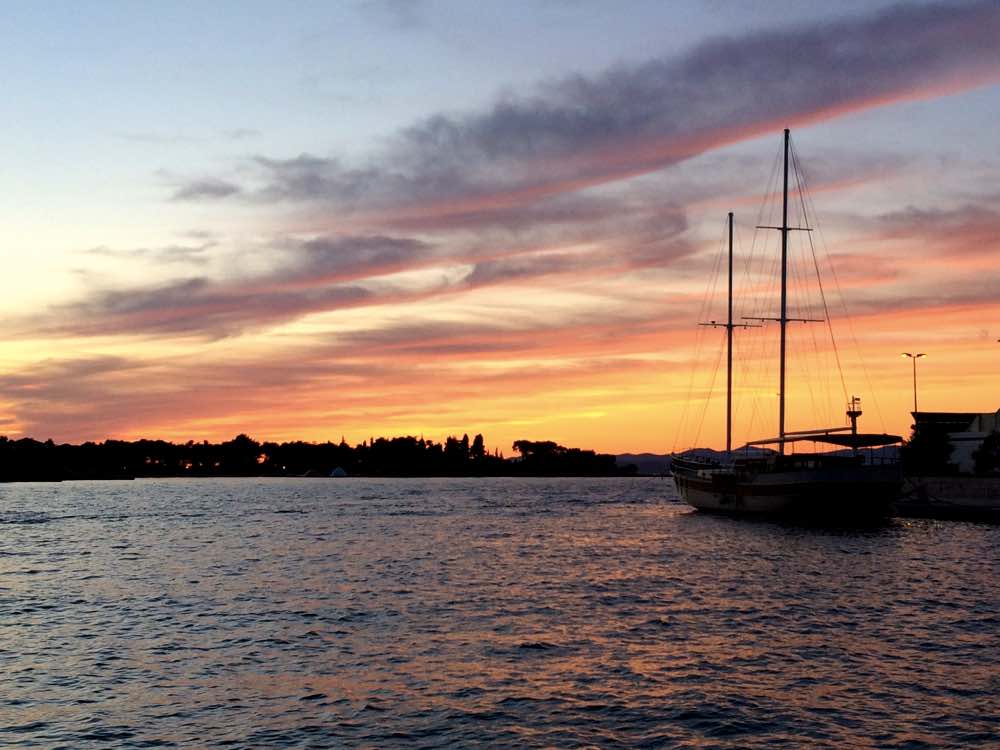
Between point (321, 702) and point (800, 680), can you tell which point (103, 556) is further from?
point (800, 680)

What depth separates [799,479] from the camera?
268ft

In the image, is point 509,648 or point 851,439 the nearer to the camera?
point 509,648

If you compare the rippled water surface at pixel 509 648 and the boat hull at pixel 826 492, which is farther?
the boat hull at pixel 826 492

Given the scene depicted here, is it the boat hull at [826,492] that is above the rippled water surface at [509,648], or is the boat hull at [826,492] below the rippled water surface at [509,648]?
above

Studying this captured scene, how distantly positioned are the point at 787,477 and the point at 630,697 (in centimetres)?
6260

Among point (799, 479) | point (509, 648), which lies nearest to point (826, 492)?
point (799, 479)

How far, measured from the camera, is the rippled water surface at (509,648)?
2147cm

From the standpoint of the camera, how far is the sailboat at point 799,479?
79938mm

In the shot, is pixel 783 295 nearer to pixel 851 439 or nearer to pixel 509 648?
pixel 851 439

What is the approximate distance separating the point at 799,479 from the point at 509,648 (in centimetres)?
5704

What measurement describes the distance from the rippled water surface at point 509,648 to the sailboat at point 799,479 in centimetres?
1451

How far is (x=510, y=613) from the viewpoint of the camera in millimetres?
37750

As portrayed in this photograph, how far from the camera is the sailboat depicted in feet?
262

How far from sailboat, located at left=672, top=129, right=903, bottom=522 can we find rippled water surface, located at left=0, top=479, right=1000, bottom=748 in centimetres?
1451
